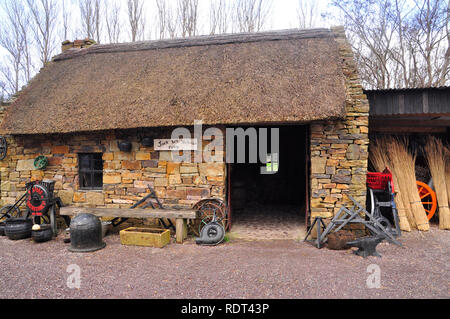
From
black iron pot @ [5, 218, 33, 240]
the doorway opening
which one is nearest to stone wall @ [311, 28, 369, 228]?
the doorway opening

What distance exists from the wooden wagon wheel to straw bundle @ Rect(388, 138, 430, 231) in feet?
1.24

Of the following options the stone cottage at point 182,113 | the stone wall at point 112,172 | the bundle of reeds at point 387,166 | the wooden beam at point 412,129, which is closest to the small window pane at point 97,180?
the stone cottage at point 182,113

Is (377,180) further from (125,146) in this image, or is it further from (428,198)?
(125,146)

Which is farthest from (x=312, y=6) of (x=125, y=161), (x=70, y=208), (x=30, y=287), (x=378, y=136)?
(x=30, y=287)

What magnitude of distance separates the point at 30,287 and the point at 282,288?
3.02 m

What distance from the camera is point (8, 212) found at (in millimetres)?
6238

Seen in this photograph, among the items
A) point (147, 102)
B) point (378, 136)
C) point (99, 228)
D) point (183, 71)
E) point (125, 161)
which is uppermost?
point (183, 71)

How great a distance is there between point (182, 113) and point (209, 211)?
1.90m

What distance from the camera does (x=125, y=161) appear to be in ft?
19.4

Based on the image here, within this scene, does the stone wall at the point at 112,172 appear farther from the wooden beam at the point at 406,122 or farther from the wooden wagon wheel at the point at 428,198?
the wooden wagon wheel at the point at 428,198

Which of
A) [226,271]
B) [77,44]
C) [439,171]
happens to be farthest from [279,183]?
[77,44]

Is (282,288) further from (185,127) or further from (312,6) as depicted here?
(312,6)

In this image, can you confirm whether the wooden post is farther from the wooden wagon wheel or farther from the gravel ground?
the wooden wagon wheel

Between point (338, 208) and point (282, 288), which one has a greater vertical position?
point (338, 208)
